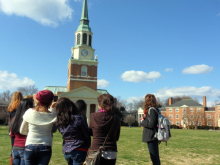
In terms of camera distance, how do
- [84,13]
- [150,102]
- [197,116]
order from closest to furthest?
[150,102] → [84,13] → [197,116]

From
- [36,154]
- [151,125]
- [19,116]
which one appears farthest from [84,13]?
[36,154]

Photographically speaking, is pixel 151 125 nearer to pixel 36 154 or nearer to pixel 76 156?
pixel 76 156

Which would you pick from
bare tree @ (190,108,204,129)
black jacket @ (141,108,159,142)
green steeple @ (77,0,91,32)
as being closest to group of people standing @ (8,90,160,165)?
black jacket @ (141,108,159,142)

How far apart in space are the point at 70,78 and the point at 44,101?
47.7 meters

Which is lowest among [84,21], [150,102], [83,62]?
[150,102]

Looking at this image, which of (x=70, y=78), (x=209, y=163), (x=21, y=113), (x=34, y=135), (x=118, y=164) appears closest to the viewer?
(x=34, y=135)

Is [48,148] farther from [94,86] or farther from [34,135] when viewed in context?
[94,86]

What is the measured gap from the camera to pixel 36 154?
143 inches

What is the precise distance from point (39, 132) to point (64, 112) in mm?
546

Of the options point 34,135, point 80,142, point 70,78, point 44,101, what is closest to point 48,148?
point 34,135

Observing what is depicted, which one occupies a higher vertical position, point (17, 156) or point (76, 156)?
point (76, 156)

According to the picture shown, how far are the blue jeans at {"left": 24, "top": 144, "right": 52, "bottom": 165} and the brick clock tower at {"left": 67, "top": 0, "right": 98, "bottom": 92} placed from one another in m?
47.7

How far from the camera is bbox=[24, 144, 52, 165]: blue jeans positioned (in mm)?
3615

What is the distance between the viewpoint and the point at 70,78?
167 feet
